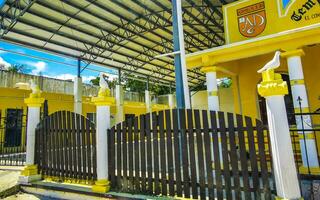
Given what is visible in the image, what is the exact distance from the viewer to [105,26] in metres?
12.9

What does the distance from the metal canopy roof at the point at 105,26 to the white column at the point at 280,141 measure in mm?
8450

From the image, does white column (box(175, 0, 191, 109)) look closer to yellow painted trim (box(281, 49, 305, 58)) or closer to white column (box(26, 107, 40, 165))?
yellow painted trim (box(281, 49, 305, 58))

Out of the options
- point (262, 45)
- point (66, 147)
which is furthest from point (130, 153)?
point (262, 45)

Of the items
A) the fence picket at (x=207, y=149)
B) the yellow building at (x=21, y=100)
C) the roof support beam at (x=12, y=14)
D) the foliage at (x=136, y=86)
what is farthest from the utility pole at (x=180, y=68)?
the foliage at (x=136, y=86)

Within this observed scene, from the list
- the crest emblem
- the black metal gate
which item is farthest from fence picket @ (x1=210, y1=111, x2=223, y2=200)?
the black metal gate

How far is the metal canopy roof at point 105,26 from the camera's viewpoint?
10625 millimetres

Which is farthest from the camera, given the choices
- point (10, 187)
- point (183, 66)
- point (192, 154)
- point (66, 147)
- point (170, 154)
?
point (183, 66)

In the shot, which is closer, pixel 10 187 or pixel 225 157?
pixel 225 157

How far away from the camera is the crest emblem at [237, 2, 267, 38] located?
24.1 ft

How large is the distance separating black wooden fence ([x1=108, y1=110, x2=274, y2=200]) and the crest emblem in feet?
15.2

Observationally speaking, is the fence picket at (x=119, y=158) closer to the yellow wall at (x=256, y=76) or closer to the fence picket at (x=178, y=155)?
the fence picket at (x=178, y=155)

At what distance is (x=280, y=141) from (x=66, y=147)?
4.24 metres

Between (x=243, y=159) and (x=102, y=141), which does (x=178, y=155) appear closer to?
(x=243, y=159)

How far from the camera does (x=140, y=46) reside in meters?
15.8
